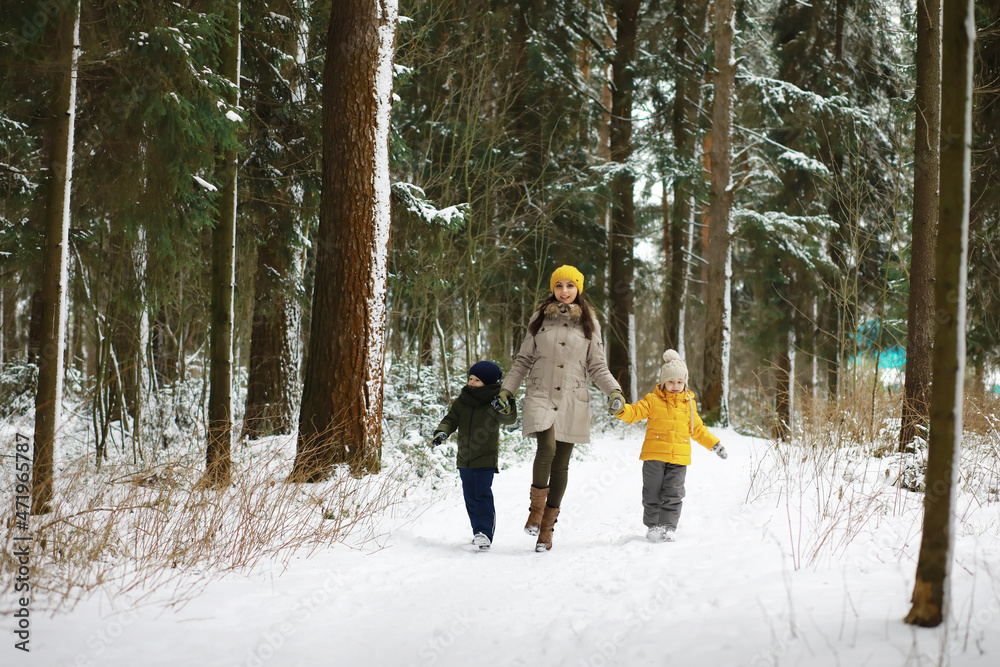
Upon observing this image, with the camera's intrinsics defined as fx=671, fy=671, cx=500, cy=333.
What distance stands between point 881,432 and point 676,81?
10248 mm

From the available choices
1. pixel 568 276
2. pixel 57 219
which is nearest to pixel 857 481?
pixel 568 276

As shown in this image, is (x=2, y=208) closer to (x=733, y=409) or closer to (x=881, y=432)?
(x=881, y=432)

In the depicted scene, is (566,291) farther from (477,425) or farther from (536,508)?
(536,508)

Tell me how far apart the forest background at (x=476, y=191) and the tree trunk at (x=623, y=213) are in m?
0.05

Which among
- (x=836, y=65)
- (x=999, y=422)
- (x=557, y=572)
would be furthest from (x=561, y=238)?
(x=557, y=572)

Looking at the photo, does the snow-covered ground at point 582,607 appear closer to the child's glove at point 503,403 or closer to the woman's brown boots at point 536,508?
the woman's brown boots at point 536,508

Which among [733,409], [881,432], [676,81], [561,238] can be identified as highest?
[676,81]

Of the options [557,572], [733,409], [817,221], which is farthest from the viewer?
[733,409]

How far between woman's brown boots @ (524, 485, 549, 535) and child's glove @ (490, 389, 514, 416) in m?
0.61

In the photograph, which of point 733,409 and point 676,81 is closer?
point 676,81

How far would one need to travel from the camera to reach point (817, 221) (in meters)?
13.9

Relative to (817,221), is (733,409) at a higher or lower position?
lower

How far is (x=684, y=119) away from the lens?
50.6 feet

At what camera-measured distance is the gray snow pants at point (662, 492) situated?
4.96m
